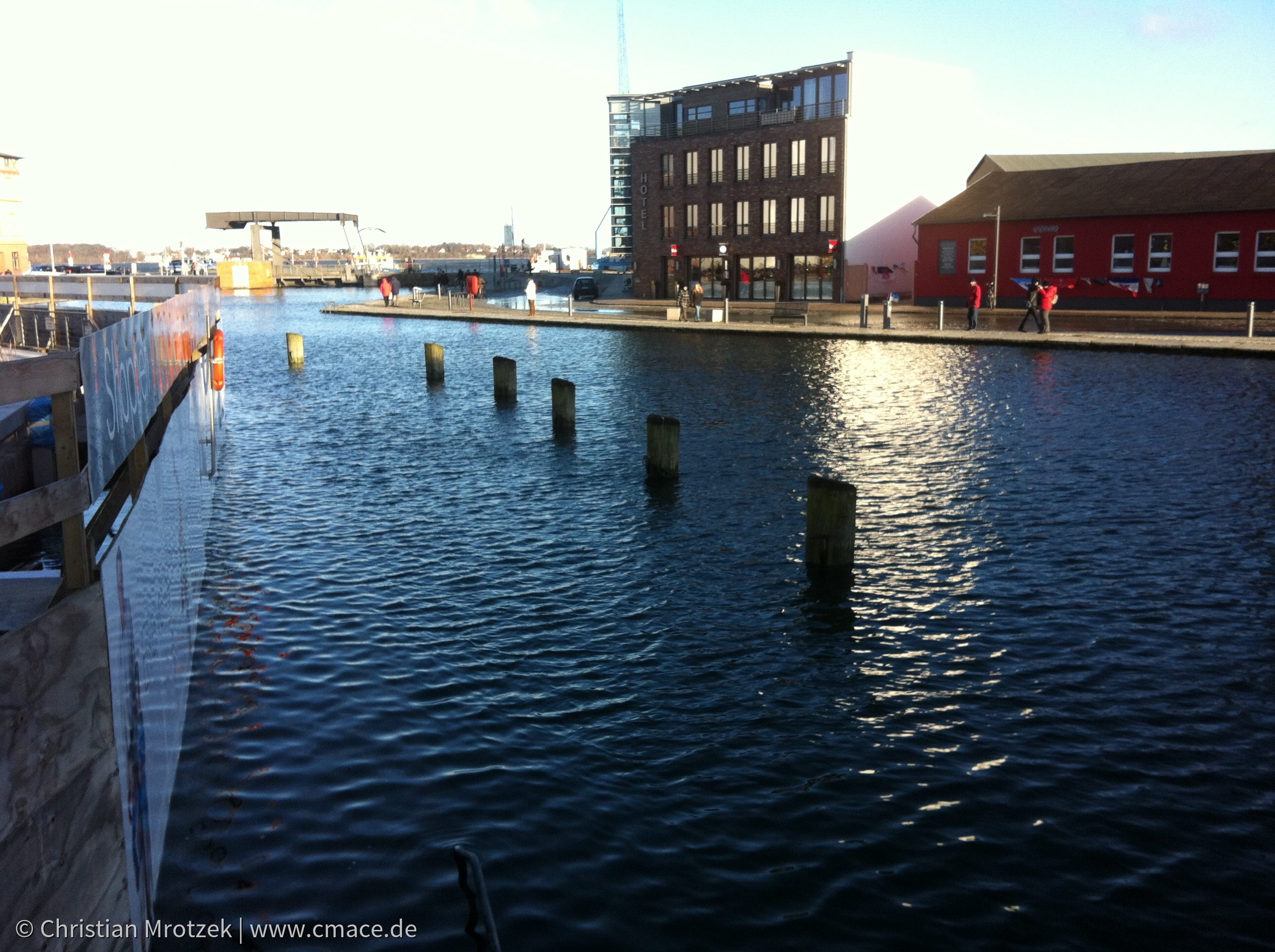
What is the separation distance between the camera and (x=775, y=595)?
37.2 feet

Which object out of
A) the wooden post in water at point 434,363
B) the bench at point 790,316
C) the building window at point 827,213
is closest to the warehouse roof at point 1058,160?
the building window at point 827,213

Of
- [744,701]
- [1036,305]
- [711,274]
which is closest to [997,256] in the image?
[1036,305]

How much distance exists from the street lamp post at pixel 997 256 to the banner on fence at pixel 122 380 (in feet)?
137

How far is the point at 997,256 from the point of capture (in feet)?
157

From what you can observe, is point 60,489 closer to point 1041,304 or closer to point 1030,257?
point 1041,304

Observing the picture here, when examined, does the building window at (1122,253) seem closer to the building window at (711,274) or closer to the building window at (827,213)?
the building window at (827,213)

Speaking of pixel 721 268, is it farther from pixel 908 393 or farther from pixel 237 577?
pixel 237 577

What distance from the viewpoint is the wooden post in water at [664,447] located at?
16.5 m

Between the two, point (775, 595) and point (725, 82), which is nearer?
point (775, 595)

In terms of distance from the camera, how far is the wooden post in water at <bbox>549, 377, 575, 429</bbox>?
20.7 metres

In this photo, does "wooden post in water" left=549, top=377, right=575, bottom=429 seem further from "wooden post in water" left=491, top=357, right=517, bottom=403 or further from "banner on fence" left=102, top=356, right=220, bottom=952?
"banner on fence" left=102, top=356, right=220, bottom=952

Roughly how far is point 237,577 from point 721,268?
188 feet

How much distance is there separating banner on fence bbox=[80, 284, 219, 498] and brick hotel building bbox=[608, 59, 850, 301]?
49647 millimetres

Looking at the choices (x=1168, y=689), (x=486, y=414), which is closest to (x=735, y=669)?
(x=1168, y=689)
